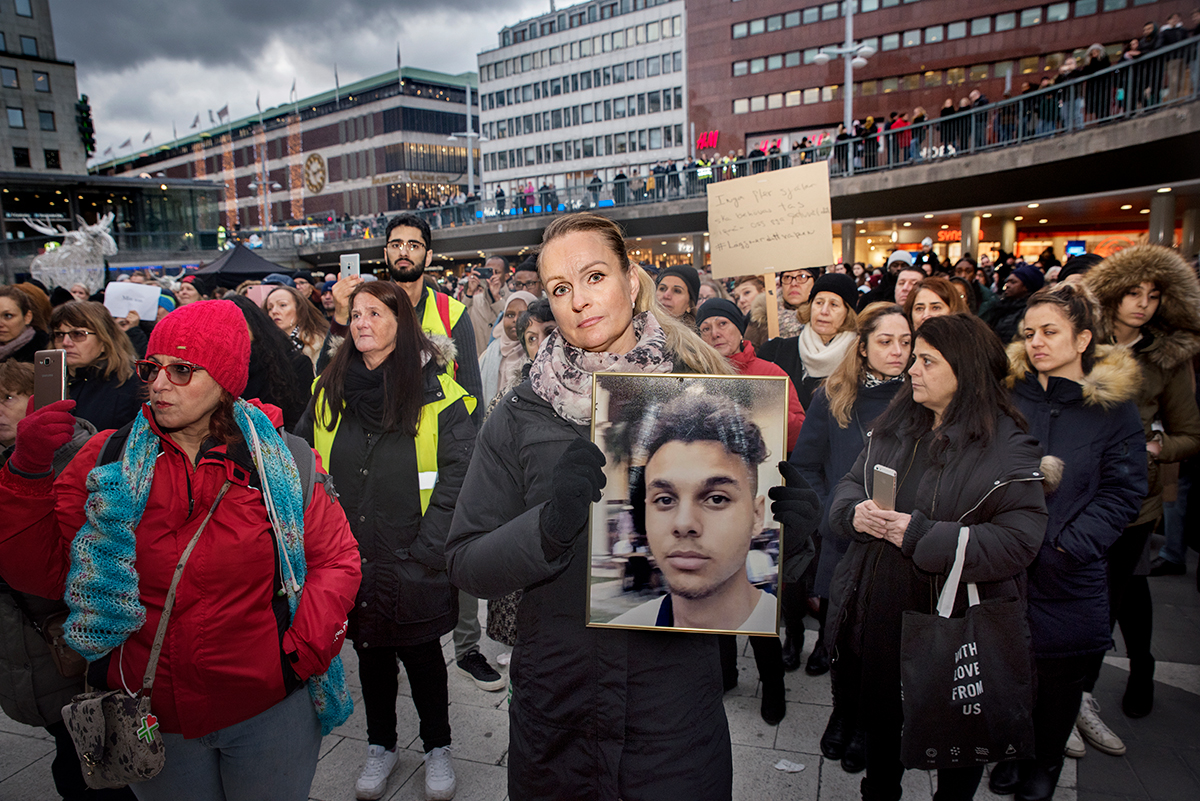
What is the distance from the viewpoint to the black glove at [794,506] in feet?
5.57

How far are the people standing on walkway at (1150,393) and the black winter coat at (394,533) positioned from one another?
11.4ft

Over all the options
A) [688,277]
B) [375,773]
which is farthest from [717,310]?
[375,773]

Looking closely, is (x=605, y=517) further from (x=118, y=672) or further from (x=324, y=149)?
(x=324, y=149)

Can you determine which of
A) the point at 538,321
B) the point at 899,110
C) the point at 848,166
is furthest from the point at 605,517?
the point at 899,110

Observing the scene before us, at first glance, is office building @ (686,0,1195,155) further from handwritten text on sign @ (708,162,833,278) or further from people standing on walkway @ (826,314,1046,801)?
people standing on walkway @ (826,314,1046,801)

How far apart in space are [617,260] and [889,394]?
6.95 ft

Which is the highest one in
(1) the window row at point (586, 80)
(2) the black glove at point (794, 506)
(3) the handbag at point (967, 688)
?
(1) the window row at point (586, 80)

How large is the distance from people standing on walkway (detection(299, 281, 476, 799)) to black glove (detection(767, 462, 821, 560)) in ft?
6.07

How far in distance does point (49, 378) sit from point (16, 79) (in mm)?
73400

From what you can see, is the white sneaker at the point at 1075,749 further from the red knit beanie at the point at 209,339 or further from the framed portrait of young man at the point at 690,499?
the red knit beanie at the point at 209,339

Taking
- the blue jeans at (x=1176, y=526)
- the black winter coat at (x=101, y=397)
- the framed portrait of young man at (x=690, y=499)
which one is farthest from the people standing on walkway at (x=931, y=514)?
the blue jeans at (x=1176, y=526)

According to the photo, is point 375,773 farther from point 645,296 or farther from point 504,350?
point 504,350

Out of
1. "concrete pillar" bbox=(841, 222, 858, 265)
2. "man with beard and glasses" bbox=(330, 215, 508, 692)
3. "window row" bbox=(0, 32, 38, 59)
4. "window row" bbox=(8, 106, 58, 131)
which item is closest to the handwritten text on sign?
"man with beard and glasses" bbox=(330, 215, 508, 692)

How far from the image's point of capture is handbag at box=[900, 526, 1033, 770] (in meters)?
2.43
